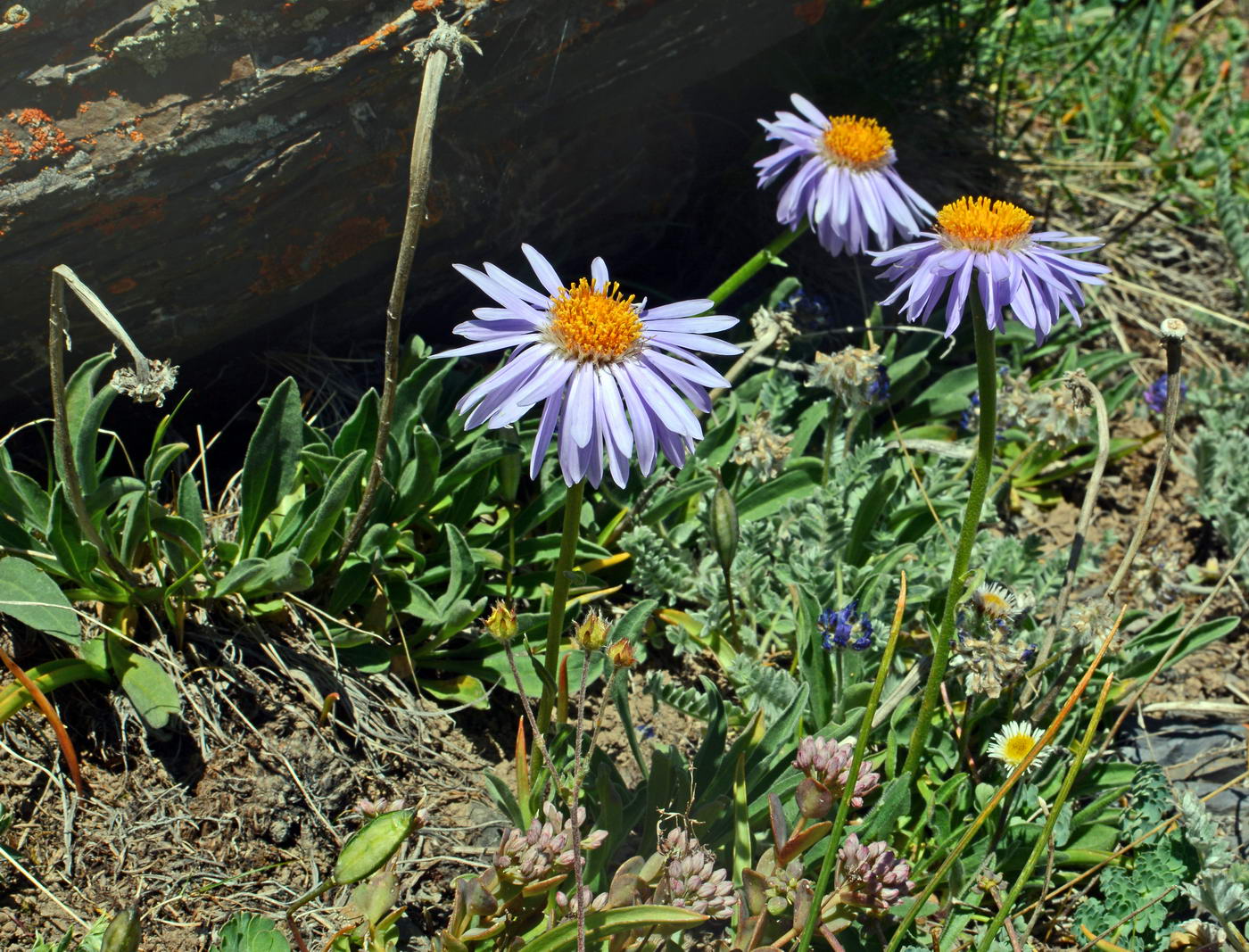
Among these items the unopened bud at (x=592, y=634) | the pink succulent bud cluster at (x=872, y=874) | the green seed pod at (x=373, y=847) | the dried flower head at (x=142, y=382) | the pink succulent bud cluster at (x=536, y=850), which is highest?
the dried flower head at (x=142, y=382)

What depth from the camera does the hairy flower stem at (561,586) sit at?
81.4 inches

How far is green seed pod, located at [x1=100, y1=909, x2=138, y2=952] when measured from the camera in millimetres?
1911

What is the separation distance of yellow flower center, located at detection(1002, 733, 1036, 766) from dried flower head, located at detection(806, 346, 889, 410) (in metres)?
1.13

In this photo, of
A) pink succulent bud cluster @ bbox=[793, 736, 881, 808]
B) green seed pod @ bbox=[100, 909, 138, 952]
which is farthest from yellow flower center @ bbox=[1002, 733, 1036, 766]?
green seed pod @ bbox=[100, 909, 138, 952]

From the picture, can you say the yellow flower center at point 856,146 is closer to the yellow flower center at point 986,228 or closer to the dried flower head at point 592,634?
the yellow flower center at point 986,228

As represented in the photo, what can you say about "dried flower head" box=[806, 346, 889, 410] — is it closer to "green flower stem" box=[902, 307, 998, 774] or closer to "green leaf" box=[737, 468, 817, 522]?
"green leaf" box=[737, 468, 817, 522]

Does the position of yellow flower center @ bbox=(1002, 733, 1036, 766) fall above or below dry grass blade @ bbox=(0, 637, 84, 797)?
below

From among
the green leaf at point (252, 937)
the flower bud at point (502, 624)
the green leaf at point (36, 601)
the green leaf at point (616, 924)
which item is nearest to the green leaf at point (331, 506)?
the green leaf at point (36, 601)

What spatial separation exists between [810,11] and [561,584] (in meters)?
2.51

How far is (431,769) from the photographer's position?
275cm

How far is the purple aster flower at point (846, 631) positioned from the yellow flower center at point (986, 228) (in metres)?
0.91

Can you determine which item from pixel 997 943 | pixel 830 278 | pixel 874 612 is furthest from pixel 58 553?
pixel 830 278

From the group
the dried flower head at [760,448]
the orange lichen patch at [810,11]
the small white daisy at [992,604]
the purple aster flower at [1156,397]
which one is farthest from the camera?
the purple aster flower at [1156,397]

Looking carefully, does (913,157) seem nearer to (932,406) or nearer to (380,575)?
(932,406)
